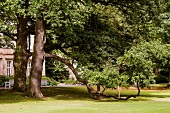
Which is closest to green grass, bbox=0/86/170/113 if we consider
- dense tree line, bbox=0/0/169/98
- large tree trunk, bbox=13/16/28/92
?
dense tree line, bbox=0/0/169/98

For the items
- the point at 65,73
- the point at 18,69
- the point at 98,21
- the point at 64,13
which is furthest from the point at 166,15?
the point at 65,73

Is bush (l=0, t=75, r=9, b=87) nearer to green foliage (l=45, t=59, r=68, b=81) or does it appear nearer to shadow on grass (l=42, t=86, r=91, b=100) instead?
green foliage (l=45, t=59, r=68, b=81)

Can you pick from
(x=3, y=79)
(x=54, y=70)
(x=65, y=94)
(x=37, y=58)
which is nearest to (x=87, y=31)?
(x=37, y=58)

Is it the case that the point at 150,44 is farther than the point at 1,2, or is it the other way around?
the point at 150,44

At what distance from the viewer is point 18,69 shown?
32125 mm

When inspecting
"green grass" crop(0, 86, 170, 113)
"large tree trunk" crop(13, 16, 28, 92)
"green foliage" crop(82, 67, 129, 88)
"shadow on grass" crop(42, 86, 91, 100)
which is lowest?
"green grass" crop(0, 86, 170, 113)

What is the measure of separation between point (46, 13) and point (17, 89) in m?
9.45

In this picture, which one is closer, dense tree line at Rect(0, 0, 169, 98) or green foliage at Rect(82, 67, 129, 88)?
dense tree line at Rect(0, 0, 169, 98)

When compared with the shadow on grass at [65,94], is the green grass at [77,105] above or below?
below

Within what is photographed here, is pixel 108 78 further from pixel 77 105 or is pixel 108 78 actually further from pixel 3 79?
pixel 3 79

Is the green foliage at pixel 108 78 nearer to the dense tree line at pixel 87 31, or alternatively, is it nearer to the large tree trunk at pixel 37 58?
the dense tree line at pixel 87 31

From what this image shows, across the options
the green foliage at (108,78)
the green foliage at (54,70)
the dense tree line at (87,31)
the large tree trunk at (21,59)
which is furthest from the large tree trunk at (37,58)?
the green foliage at (54,70)

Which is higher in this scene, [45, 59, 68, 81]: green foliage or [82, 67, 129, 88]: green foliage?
[45, 59, 68, 81]: green foliage

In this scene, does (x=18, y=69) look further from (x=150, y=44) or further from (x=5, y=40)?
(x=150, y=44)
